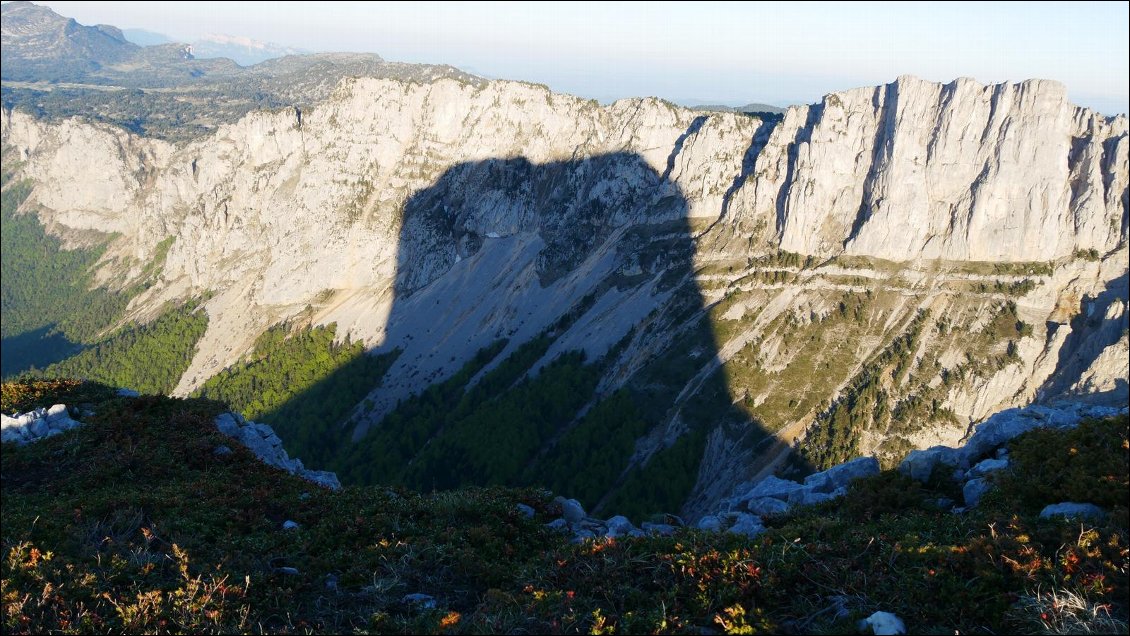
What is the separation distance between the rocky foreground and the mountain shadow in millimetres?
63074

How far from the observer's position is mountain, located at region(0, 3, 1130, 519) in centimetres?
9069

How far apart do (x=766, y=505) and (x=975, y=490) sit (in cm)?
696

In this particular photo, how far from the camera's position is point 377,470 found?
354ft

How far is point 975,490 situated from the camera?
1702cm

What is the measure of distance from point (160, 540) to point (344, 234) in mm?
168780

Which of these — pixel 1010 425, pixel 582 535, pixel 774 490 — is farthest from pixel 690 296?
pixel 582 535

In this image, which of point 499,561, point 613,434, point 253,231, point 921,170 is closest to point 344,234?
point 253,231

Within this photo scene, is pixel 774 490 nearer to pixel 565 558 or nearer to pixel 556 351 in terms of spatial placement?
pixel 565 558

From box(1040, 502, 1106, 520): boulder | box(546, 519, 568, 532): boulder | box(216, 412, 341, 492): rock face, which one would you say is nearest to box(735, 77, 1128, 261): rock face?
box(216, 412, 341, 492): rock face

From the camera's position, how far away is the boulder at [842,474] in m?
24.1

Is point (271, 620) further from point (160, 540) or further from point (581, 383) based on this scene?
point (581, 383)

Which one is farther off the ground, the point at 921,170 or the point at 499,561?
the point at 921,170

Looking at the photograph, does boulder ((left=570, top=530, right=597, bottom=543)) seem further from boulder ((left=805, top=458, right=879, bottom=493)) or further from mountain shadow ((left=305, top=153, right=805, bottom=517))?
mountain shadow ((left=305, top=153, right=805, bottom=517))

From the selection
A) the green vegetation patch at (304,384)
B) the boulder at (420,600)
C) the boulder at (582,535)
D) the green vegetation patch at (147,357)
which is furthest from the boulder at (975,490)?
the green vegetation patch at (147,357)
